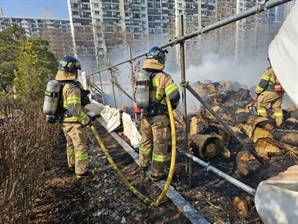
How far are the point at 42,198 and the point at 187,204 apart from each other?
81.6 inches

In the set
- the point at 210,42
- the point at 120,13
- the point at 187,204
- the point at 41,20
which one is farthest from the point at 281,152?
the point at 41,20

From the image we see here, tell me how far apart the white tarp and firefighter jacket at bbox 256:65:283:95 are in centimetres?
421

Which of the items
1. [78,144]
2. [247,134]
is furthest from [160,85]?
[247,134]

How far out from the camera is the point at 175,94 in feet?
9.88

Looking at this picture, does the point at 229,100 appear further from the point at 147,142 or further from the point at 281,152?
the point at 147,142

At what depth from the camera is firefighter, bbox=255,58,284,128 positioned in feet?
16.0

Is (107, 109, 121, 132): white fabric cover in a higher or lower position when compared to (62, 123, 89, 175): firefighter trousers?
lower

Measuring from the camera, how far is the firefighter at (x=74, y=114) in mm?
3361

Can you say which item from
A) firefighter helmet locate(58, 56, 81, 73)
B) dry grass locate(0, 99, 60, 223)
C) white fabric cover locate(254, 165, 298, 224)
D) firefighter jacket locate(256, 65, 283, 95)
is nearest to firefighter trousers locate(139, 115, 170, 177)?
firefighter helmet locate(58, 56, 81, 73)

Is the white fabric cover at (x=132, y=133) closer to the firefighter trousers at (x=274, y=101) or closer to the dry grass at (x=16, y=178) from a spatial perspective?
the dry grass at (x=16, y=178)

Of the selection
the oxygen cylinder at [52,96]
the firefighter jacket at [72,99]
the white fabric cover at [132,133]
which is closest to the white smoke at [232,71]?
the white fabric cover at [132,133]

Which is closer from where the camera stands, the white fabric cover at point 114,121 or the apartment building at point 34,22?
the white fabric cover at point 114,121

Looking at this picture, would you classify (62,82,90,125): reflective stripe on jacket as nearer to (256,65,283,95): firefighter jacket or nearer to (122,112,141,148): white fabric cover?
(122,112,141,148): white fabric cover

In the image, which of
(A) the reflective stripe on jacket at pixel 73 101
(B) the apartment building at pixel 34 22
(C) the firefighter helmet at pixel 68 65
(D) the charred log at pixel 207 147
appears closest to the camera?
(A) the reflective stripe on jacket at pixel 73 101
